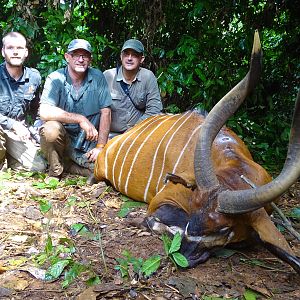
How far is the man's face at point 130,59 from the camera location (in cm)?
518

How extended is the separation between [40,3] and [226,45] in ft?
8.22

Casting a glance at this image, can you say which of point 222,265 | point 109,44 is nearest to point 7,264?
point 222,265

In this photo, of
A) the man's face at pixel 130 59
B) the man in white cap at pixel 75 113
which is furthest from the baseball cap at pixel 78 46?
the man's face at pixel 130 59

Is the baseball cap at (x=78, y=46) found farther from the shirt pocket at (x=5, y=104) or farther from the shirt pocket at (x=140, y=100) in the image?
the shirt pocket at (x=5, y=104)

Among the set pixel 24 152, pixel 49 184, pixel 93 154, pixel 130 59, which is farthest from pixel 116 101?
pixel 49 184

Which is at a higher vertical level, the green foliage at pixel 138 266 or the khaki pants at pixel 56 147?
the khaki pants at pixel 56 147

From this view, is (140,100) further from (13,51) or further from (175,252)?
(175,252)

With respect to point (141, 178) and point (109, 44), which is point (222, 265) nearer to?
point (141, 178)

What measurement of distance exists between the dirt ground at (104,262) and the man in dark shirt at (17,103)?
104cm

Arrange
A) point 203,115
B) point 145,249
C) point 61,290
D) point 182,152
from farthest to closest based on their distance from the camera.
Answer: point 203,115, point 182,152, point 145,249, point 61,290

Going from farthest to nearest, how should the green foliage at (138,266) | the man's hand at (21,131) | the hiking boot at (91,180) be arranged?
1. the man's hand at (21,131)
2. the hiking boot at (91,180)
3. the green foliage at (138,266)

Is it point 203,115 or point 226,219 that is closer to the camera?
point 226,219

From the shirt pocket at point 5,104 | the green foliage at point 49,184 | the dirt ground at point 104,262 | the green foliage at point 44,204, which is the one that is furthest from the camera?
the shirt pocket at point 5,104

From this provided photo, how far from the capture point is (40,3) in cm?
616
